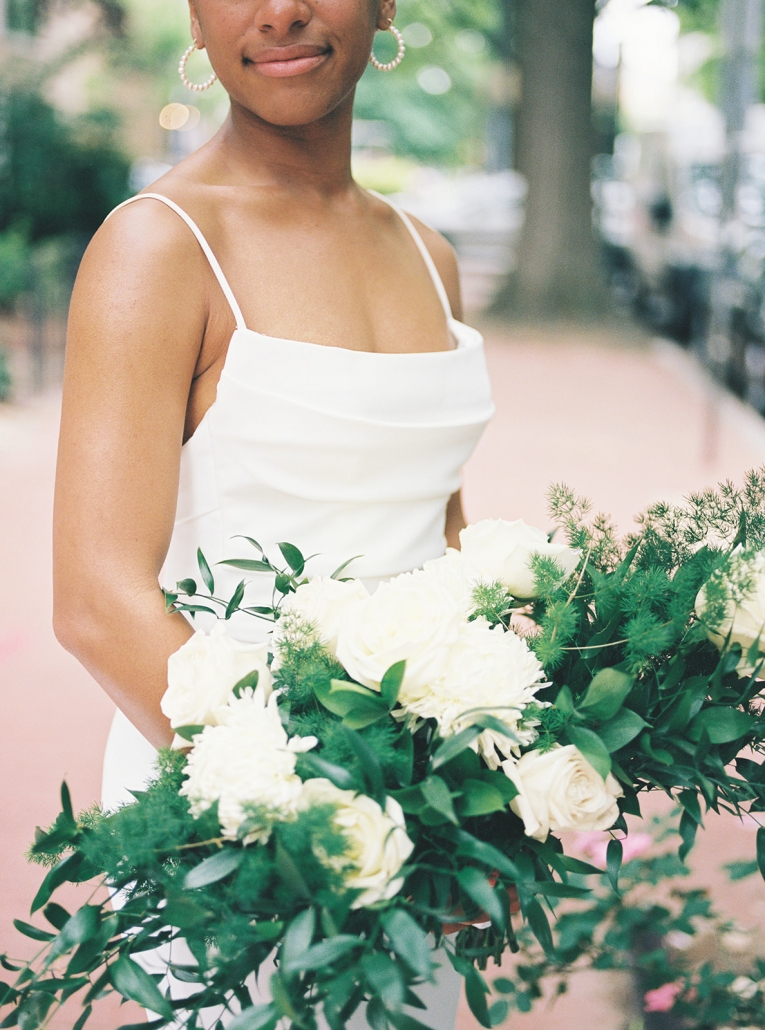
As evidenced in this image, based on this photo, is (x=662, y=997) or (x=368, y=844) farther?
(x=662, y=997)

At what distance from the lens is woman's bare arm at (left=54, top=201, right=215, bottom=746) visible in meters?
1.60

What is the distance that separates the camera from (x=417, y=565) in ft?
6.76

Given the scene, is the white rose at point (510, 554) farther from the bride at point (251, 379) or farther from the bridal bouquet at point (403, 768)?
the bride at point (251, 379)

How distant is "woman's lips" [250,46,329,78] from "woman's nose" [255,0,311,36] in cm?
3

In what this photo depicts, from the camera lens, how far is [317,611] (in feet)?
4.75

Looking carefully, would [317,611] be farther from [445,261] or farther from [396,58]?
[396,58]

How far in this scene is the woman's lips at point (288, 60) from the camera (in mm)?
1774

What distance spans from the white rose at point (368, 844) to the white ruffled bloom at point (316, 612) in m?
0.24

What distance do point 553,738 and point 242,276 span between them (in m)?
0.92

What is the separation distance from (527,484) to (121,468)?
710cm

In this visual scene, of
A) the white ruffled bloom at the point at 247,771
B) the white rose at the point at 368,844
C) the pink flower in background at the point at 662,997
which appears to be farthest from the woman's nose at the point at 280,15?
the pink flower in background at the point at 662,997

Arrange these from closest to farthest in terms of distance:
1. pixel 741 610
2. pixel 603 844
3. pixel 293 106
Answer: pixel 741 610
pixel 293 106
pixel 603 844

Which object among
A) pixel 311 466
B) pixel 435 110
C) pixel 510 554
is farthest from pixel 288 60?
pixel 435 110

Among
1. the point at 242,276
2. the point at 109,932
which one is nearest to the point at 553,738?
the point at 109,932
